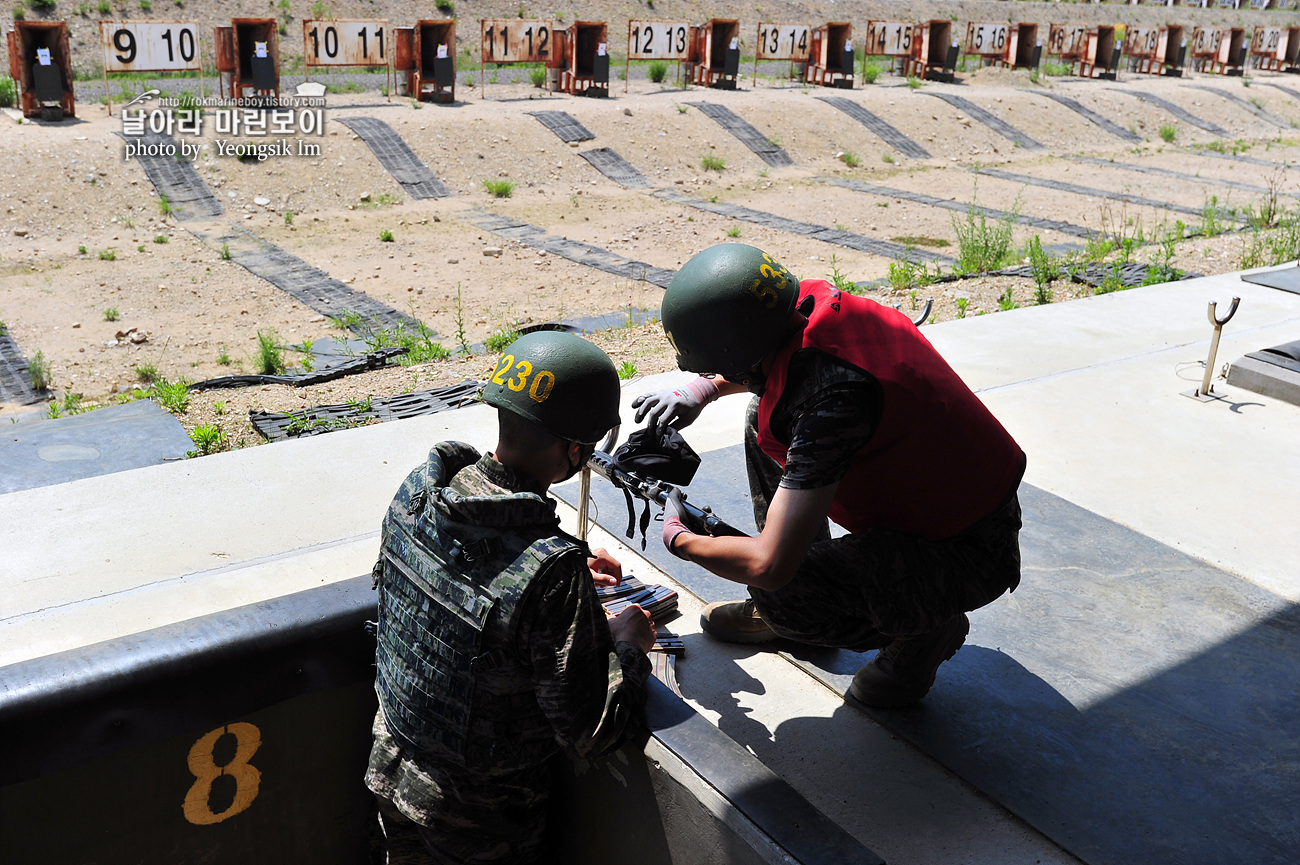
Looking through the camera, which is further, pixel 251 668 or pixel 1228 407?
pixel 1228 407

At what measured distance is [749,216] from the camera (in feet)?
40.8

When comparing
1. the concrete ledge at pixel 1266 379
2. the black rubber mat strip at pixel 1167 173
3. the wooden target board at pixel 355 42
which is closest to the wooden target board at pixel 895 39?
the black rubber mat strip at pixel 1167 173

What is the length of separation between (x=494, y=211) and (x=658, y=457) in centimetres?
1015

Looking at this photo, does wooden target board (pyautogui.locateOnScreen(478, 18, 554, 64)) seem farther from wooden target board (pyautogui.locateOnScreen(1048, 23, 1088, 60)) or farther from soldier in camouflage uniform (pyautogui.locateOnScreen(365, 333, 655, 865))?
soldier in camouflage uniform (pyautogui.locateOnScreen(365, 333, 655, 865))

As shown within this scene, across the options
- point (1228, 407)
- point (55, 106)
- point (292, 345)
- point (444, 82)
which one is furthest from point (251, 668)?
point (444, 82)

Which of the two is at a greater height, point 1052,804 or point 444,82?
point 444,82

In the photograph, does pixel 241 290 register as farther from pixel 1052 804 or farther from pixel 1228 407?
pixel 1052 804

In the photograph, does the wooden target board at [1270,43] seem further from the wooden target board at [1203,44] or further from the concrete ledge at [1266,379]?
the concrete ledge at [1266,379]

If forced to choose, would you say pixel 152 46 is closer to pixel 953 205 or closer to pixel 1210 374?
pixel 953 205

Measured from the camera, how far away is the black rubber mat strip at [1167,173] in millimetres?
15070

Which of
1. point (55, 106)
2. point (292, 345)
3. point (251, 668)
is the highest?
point (55, 106)

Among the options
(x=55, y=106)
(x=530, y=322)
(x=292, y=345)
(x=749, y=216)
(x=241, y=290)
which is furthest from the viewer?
(x=55, y=106)

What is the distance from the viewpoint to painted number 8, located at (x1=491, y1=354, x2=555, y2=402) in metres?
1.97

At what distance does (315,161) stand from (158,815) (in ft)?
39.3
